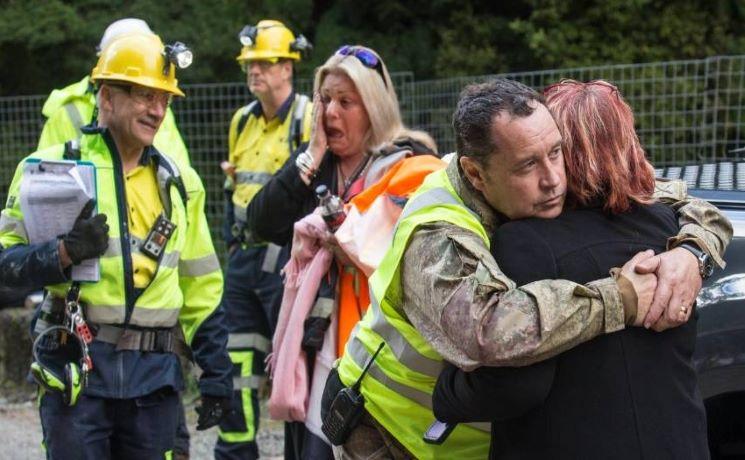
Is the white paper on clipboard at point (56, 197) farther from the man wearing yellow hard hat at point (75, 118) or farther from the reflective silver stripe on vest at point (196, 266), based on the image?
the man wearing yellow hard hat at point (75, 118)

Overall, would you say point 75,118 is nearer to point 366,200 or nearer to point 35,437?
point 35,437

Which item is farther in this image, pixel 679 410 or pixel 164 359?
pixel 164 359

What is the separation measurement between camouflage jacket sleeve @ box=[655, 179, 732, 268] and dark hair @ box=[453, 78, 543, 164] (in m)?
0.45

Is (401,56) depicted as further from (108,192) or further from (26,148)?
(108,192)

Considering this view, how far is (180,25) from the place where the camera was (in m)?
10.3

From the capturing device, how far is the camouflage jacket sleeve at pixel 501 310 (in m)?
2.45

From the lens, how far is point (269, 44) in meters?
6.91

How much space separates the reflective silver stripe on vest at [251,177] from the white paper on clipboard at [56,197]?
2.40 metres

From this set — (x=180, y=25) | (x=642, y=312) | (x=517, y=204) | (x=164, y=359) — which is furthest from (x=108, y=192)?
(x=180, y=25)

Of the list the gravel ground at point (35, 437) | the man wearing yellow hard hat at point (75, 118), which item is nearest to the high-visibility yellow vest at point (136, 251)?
the man wearing yellow hard hat at point (75, 118)

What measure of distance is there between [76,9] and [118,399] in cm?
709

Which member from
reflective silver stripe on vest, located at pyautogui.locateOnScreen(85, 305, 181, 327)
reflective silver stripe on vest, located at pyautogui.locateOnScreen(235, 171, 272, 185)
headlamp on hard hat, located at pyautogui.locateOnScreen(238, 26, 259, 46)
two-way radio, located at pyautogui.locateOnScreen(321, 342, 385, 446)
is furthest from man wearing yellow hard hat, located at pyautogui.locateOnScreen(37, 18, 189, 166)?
two-way radio, located at pyautogui.locateOnScreen(321, 342, 385, 446)

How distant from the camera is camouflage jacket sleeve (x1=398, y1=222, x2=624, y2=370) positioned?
2.45m

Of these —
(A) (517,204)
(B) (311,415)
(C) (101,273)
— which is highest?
(A) (517,204)
